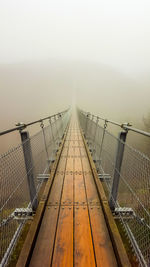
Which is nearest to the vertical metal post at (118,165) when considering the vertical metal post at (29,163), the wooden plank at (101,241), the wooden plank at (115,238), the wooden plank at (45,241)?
the wooden plank at (115,238)

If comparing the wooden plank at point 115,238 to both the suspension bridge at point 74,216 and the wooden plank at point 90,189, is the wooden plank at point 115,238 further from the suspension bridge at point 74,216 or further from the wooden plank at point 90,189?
the wooden plank at point 90,189

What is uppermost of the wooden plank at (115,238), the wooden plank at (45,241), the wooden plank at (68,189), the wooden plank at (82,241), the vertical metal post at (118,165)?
the vertical metal post at (118,165)

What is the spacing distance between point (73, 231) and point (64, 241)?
0.57 ft

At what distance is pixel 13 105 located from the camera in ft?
205

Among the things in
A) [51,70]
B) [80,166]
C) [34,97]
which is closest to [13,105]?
[34,97]

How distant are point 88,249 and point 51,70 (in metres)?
156

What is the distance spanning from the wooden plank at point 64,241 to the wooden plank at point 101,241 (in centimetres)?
31

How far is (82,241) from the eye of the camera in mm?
1606

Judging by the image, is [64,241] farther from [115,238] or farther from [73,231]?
[115,238]

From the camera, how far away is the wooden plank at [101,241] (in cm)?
141

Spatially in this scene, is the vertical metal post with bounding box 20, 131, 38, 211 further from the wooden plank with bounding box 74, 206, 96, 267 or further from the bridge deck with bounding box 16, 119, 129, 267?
the wooden plank with bounding box 74, 206, 96, 267

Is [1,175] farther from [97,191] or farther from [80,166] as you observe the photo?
[80,166]

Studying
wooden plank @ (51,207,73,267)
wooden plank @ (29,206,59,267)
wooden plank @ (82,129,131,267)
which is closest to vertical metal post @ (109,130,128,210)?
wooden plank @ (82,129,131,267)

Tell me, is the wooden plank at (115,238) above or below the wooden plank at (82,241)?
above
